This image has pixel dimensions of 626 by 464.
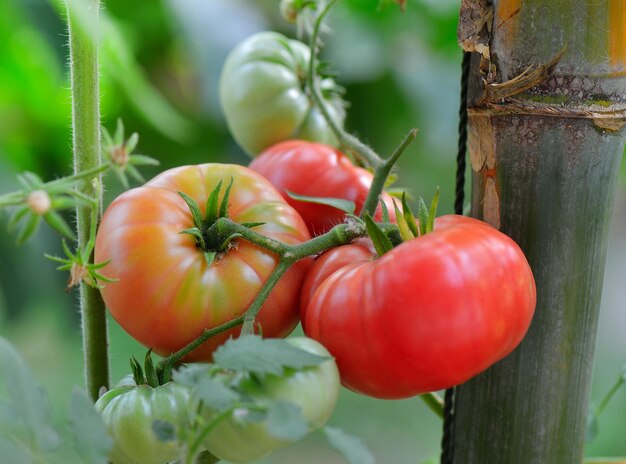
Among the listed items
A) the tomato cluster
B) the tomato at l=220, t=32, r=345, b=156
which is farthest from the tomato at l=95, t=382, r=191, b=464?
the tomato at l=220, t=32, r=345, b=156

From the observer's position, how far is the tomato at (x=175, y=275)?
0.53m

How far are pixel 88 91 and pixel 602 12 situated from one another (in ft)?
1.22

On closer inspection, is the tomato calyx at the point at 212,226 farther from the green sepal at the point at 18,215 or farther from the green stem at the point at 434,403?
the green stem at the point at 434,403

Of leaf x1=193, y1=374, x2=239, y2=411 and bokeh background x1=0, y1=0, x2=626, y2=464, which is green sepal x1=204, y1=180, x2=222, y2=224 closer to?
leaf x1=193, y1=374, x2=239, y2=411

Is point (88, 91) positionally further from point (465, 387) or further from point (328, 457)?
point (328, 457)

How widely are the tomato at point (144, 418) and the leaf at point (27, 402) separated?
0.08 m

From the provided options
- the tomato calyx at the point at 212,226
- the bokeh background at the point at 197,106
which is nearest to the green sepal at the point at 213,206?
the tomato calyx at the point at 212,226

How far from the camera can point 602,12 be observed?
532 mm

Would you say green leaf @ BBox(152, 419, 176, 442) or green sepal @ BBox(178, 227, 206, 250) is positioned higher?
green sepal @ BBox(178, 227, 206, 250)

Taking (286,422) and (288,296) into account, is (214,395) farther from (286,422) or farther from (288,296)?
(288,296)

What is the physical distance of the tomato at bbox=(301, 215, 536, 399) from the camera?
1.52ft

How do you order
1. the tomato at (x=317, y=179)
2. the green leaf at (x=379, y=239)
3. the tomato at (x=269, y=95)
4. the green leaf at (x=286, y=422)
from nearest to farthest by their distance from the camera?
the green leaf at (x=286, y=422) → the green leaf at (x=379, y=239) → the tomato at (x=317, y=179) → the tomato at (x=269, y=95)

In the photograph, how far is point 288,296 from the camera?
552 mm

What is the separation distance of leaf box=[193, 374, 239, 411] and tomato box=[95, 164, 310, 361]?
14cm
